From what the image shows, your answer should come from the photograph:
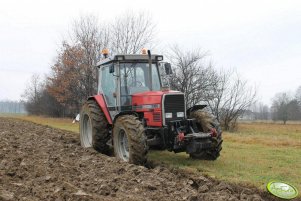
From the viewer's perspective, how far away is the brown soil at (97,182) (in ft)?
17.1

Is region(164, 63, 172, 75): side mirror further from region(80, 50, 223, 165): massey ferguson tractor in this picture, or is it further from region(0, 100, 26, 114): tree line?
region(0, 100, 26, 114): tree line

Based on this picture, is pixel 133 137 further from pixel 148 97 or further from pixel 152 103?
pixel 148 97

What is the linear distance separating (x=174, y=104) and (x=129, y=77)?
53.4 inches

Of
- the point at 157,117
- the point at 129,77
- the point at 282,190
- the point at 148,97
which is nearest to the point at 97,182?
the point at 157,117

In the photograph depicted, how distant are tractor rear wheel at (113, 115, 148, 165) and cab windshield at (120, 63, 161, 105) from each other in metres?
0.82

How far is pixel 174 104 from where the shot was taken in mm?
8039

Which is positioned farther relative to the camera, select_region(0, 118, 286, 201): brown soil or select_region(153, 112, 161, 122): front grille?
select_region(153, 112, 161, 122): front grille

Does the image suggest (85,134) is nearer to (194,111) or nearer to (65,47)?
(194,111)

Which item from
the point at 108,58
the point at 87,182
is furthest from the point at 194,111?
the point at 87,182

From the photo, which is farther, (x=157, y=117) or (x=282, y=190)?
(x=157, y=117)

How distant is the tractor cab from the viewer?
857 centimetres

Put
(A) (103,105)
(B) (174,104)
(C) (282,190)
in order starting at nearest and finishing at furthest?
(C) (282,190) < (B) (174,104) < (A) (103,105)

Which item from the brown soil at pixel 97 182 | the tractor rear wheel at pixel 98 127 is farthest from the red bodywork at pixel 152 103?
the tractor rear wheel at pixel 98 127

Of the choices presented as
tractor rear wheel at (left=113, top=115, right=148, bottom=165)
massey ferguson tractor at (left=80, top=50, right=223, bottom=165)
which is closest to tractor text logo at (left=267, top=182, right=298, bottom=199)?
massey ferguson tractor at (left=80, top=50, right=223, bottom=165)
